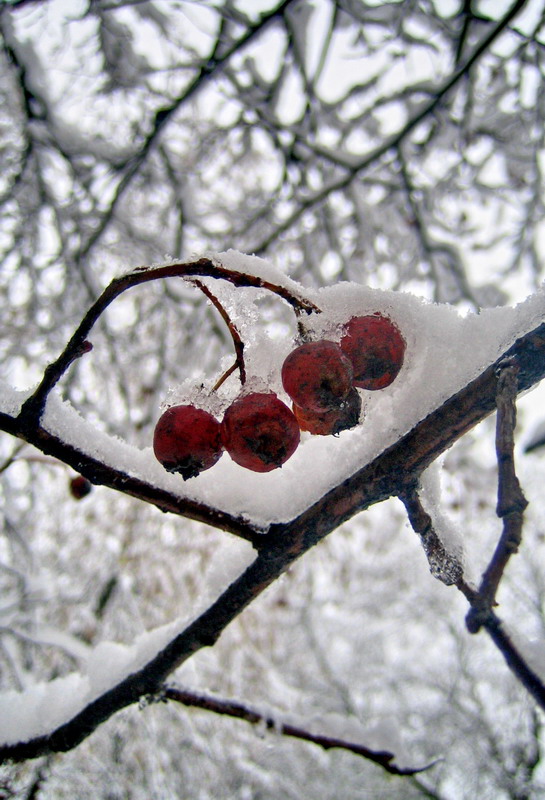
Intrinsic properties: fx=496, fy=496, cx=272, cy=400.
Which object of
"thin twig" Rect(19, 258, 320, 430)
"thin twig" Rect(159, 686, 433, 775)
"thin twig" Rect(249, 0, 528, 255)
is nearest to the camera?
"thin twig" Rect(19, 258, 320, 430)

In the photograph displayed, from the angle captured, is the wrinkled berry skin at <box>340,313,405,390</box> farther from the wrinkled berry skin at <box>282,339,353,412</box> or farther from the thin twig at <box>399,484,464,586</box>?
the thin twig at <box>399,484,464,586</box>

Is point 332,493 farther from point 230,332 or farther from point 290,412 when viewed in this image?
point 230,332

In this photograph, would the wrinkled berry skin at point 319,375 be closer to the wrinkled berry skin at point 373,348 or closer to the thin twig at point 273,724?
the wrinkled berry skin at point 373,348

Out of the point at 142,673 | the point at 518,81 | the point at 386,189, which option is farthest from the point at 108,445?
the point at 518,81

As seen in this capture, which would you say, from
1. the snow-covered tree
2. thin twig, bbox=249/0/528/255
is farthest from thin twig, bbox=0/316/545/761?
thin twig, bbox=249/0/528/255

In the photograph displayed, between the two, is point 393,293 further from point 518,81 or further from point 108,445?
point 518,81

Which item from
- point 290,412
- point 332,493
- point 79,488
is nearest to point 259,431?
point 290,412

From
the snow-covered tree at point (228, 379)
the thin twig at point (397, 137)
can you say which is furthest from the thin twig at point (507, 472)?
the thin twig at point (397, 137)
